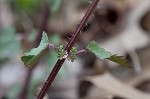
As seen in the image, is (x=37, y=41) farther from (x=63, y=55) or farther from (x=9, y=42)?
(x=63, y=55)

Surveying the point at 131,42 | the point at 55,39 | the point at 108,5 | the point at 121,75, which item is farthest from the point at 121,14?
the point at 55,39

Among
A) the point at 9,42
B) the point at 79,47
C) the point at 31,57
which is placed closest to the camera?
the point at 31,57

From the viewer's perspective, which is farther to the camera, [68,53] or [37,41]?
[37,41]

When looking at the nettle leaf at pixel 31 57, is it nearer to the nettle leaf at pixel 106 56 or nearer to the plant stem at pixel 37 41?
the nettle leaf at pixel 106 56

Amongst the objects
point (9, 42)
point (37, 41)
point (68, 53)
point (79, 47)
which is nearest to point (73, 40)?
point (68, 53)

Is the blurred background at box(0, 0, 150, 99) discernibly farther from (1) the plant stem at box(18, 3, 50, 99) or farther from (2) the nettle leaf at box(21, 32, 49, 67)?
(2) the nettle leaf at box(21, 32, 49, 67)

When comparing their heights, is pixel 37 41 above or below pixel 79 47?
below

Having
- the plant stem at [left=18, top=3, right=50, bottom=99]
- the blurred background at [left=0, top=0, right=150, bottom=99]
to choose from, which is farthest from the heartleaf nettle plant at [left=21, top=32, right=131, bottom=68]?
the plant stem at [left=18, top=3, right=50, bottom=99]

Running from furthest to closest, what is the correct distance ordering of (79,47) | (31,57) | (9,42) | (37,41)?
(79,47) → (9,42) → (37,41) → (31,57)

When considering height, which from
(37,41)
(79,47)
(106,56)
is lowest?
(106,56)

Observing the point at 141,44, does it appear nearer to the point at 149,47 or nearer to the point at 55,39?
the point at 149,47
